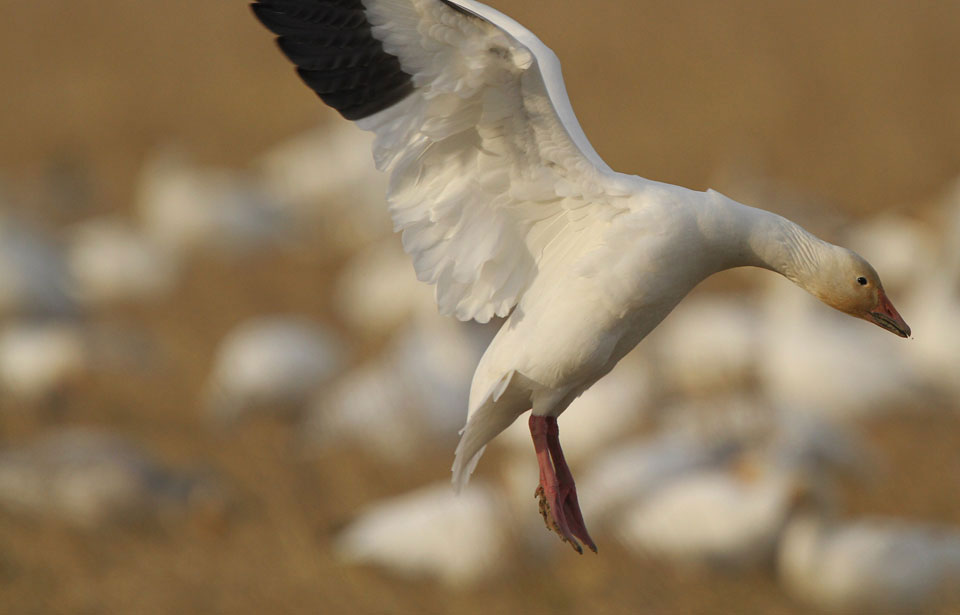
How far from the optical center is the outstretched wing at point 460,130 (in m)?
2.59

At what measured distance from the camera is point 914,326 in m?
7.68

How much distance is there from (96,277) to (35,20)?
7427mm

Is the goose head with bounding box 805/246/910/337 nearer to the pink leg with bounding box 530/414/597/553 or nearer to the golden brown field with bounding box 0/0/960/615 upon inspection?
the pink leg with bounding box 530/414/597/553

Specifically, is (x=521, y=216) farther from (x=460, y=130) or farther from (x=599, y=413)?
(x=599, y=413)

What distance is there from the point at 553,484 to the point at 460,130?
0.84 m

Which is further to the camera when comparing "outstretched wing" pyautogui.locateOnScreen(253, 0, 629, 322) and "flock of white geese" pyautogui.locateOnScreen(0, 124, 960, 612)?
"flock of white geese" pyautogui.locateOnScreen(0, 124, 960, 612)

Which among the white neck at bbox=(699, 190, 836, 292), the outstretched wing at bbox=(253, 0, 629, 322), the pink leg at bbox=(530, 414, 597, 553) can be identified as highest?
the outstretched wing at bbox=(253, 0, 629, 322)

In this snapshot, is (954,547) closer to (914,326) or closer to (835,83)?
(914,326)

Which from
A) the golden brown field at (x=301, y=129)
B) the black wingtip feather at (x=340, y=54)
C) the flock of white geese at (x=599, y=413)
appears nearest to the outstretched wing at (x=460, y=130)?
the black wingtip feather at (x=340, y=54)

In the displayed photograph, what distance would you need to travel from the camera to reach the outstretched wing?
2590mm

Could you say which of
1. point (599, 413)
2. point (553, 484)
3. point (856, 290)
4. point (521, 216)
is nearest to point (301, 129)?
point (599, 413)

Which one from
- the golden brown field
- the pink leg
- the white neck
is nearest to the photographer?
the white neck

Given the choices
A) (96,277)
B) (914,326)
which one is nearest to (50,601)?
(914,326)

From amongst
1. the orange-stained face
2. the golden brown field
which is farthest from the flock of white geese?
the orange-stained face
